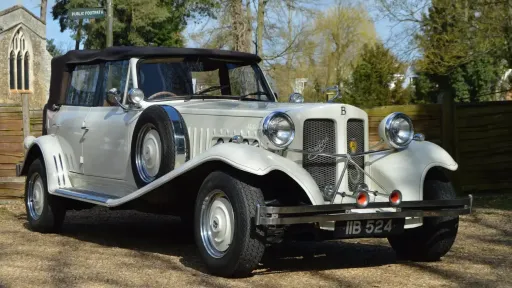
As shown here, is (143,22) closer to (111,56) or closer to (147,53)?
(111,56)

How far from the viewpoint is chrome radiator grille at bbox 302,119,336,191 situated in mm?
6812

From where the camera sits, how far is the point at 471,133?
13500 mm

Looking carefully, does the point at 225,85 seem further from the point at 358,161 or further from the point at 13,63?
the point at 13,63

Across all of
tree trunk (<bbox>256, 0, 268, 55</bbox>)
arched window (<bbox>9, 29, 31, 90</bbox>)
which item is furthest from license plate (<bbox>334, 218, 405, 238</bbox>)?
arched window (<bbox>9, 29, 31, 90</bbox>)

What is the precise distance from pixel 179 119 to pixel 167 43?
34620 millimetres

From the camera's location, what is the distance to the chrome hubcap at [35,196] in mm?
9602

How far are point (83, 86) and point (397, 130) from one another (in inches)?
155

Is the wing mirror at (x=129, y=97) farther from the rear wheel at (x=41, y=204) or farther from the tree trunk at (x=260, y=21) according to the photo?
the tree trunk at (x=260, y=21)

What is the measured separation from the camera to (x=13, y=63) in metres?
48.8

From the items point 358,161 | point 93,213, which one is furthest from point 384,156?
point 93,213

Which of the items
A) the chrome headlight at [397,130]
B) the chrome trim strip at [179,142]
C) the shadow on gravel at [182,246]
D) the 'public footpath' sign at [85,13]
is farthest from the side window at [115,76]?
the 'public footpath' sign at [85,13]

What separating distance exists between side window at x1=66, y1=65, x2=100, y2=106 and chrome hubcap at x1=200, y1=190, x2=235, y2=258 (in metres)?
2.93

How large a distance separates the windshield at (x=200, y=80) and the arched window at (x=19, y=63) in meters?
40.9

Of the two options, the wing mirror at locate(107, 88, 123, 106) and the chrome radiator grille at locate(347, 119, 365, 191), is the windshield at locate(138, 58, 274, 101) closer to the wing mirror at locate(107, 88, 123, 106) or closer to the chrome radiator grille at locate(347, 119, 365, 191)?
the wing mirror at locate(107, 88, 123, 106)
